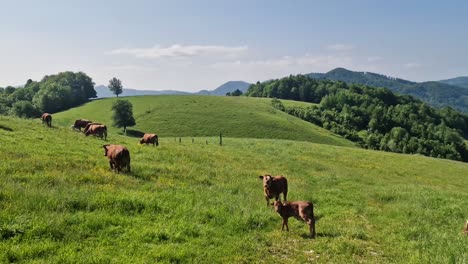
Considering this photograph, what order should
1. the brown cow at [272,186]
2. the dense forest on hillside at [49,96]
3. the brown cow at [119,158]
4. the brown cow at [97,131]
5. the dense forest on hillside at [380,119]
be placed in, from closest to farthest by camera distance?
1. the brown cow at [272,186]
2. the brown cow at [119,158]
3. the brown cow at [97,131]
4. the dense forest on hillside at [49,96]
5. the dense forest on hillside at [380,119]

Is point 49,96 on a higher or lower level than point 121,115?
higher

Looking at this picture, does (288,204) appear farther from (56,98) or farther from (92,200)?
(56,98)

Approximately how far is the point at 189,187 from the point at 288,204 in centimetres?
571

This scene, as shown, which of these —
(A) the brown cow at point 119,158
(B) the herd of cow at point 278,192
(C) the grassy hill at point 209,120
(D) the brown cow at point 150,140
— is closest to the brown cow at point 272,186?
(B) the herd of cow at point 278,192

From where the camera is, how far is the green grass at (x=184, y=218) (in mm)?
10133

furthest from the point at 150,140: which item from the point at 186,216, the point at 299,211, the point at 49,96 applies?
the point at 49,96

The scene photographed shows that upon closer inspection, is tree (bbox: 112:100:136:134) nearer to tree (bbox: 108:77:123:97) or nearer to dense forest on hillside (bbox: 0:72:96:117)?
dense forest on hillside (bbox: 0:72:96:117)

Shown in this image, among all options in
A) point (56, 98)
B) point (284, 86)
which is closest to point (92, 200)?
point (56, 98)

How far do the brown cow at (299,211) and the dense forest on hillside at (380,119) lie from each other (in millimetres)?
89741

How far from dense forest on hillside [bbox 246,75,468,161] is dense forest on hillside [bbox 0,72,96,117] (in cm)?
6738

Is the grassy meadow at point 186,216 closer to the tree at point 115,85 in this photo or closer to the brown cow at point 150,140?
the brown cow at point 150,140

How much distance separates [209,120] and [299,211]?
74.9 m

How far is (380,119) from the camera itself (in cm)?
13450

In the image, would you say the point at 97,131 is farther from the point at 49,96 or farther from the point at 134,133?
the point at 49,96
